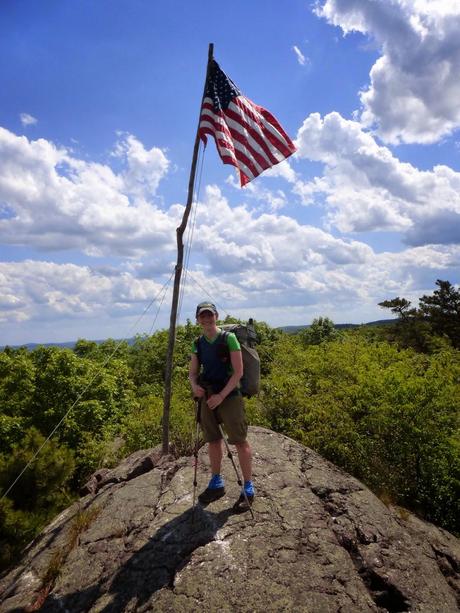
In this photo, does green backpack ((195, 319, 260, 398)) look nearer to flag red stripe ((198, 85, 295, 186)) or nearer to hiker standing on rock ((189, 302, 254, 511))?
hiker standing on rock ((189, 302, 254, 511))

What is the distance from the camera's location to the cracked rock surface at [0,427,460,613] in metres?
4.52

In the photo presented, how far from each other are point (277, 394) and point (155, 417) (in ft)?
14.8

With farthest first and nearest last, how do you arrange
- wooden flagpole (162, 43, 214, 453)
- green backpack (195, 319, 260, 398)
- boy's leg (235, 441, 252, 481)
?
wooden flagpole (162, 43, 214, 453)
green backpack (195, 319, 260, 398)
boy's leg (235, 441, 252, 481)

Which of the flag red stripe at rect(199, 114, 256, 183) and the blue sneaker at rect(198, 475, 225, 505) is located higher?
the flag red stripe at rect(199, 114, 256, 183)

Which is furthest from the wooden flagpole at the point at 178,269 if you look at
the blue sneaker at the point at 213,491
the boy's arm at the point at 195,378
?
the boy's arm at the point at 195,378

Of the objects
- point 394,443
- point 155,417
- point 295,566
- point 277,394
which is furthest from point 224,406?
point 155,417

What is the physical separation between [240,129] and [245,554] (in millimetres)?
7053

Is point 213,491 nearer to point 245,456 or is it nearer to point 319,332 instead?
point 245,456

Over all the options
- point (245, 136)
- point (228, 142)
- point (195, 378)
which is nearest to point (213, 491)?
point (195, 378)

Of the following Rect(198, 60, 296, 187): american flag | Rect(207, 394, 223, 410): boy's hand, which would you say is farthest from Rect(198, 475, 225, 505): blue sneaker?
Rect(198, 60, 296, 187): american flag

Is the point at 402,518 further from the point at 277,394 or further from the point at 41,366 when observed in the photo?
the point at 41,366

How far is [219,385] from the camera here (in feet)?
18.2

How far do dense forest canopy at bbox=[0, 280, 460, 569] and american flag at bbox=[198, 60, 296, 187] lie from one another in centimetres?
444

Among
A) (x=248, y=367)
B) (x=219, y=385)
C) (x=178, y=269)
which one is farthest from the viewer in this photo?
(x=178, y=269)
